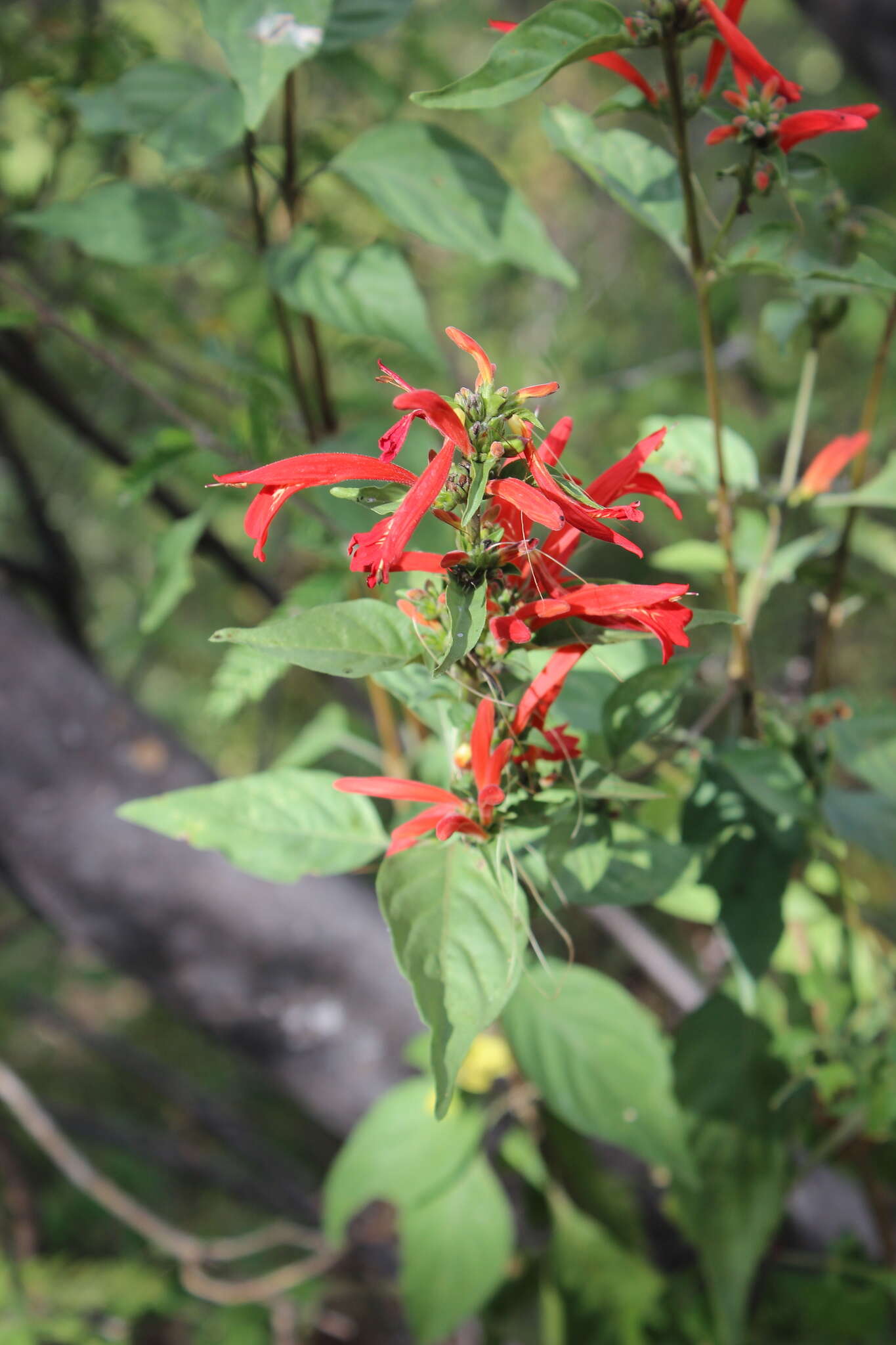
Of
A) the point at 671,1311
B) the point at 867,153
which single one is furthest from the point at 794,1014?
the point at 867,153

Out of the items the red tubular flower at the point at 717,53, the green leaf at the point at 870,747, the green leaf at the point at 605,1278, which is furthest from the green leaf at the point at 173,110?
the green leaf at the point at 605,1278

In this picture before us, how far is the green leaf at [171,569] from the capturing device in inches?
27.2

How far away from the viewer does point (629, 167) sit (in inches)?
20.2

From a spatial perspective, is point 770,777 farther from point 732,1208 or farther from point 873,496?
point 732,1208

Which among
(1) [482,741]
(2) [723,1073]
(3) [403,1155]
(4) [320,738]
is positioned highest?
(1) [482,741]

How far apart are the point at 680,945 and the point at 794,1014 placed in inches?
33.9

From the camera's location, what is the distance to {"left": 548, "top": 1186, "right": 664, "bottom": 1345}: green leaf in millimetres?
A: 772

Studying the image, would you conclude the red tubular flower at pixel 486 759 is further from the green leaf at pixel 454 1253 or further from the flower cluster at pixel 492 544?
the green leaf at pixel 454 1253

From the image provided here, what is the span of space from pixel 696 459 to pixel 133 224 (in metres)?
0.45

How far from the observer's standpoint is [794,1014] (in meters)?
0.76

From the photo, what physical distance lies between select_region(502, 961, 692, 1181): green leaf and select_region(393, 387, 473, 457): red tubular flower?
0.44 m

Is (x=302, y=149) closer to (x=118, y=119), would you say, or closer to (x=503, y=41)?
(x=118, y=119)

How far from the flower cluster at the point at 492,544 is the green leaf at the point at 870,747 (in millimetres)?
201

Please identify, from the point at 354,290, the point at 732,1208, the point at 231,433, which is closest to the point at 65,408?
the point at 231,433
